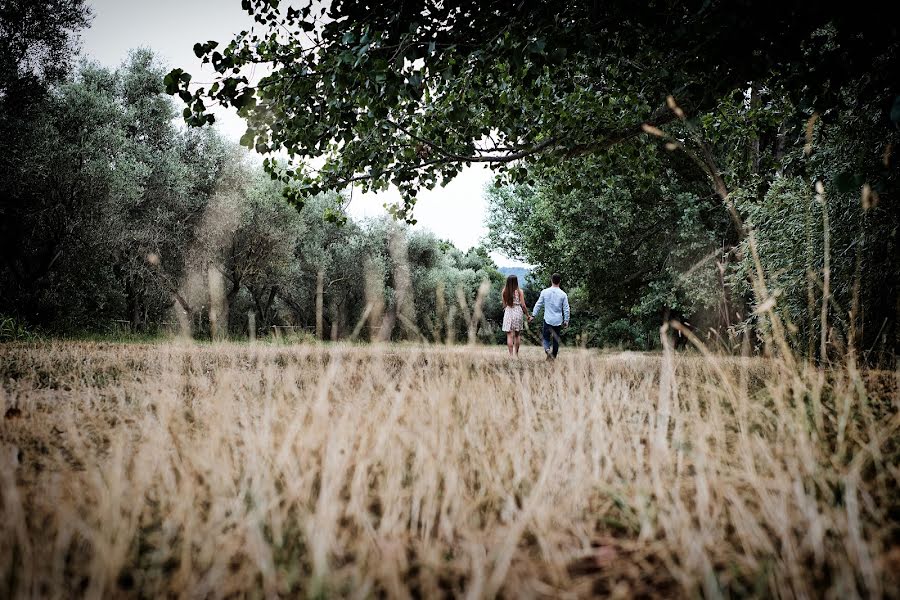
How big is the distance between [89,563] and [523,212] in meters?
25.1

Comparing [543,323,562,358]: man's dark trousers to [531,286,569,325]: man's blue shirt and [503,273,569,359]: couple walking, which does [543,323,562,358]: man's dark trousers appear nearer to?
[503,273,569,359]: couple walking

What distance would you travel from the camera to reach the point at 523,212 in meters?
25.4

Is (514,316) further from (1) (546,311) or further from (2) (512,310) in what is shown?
(1) (546,311)

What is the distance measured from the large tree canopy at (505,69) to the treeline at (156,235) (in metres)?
2.46

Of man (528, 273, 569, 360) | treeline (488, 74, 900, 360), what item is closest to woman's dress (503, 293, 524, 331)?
man (528, 273, 569, 360)

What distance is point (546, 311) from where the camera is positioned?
11.3 meters

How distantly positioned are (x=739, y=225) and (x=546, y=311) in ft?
19.0

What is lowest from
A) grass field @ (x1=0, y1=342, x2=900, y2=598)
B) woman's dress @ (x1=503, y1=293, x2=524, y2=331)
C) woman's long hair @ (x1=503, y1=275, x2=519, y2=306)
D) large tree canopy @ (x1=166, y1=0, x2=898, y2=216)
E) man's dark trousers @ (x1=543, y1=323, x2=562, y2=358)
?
grass field @ (x1=0, y1=342, x2=900, y2=598)

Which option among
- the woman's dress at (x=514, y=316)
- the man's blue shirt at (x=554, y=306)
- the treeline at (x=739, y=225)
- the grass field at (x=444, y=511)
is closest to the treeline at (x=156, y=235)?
the woman's dress at (x=514, y=316)

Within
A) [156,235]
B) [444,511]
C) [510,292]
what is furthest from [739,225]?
[156,235]

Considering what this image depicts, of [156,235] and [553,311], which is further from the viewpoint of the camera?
[156,235]

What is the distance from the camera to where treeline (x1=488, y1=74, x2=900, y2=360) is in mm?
6508

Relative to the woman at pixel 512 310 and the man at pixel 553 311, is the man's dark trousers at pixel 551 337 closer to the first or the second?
the man at pixel 553 311

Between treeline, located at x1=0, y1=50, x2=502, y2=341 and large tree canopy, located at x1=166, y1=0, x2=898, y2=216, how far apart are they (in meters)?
2.46
